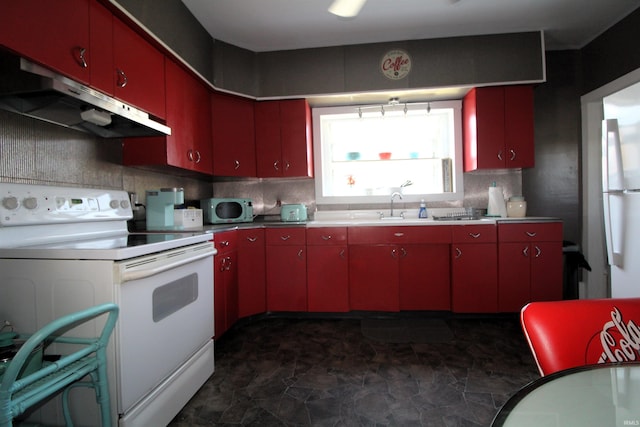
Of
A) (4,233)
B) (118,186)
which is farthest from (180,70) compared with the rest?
(4,233)

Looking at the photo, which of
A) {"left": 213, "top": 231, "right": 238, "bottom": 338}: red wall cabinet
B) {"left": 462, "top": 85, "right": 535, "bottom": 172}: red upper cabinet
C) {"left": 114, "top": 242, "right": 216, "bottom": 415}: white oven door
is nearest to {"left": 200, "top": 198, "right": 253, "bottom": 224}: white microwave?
{"left": 213, "top": 231, "right": 238, "bottom": 338}: red wall cabinet

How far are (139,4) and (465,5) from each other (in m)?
2.26

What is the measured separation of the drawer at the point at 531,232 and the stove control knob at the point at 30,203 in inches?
121

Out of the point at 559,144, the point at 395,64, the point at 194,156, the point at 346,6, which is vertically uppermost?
the point at 395,64

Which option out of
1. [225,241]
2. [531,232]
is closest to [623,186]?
[531,232]

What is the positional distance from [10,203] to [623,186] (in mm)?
3312

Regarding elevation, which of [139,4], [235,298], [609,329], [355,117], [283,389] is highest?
[139,4]

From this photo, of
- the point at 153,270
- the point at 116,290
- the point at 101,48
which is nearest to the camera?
the point at 116,290

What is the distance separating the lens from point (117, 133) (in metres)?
1.91

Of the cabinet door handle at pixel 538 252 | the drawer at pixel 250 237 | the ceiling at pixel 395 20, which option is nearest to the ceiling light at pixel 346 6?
the ceiling at pixel 395 20

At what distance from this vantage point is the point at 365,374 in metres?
1.83

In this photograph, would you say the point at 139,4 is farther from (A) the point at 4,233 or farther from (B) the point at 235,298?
(B) the point at 235,298

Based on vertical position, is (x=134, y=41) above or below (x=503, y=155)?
above

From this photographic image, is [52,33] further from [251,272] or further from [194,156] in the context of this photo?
[251,272]
